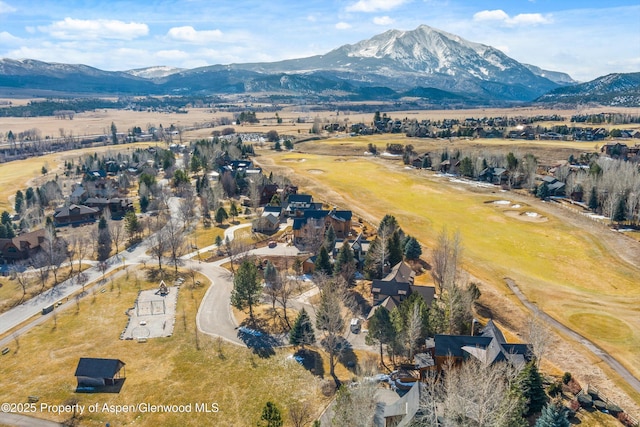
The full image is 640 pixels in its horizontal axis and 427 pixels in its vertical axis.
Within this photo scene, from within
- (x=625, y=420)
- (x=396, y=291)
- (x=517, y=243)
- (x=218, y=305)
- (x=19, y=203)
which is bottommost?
(x=218, y=305)

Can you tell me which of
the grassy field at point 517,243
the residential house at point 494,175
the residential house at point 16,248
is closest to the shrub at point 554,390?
the grassy field at point 517,243

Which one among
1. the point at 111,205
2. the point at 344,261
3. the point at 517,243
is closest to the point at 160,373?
the point at 344,261

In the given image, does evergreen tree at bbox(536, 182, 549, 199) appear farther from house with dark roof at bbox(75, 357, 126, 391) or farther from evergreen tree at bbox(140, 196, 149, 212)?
house with dark roof at bbox(75, 357, 126, 391)

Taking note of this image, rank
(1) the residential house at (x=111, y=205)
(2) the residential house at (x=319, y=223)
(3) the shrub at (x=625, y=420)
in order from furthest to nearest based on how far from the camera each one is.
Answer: (1) the residential house at (x=111, y=205) < (2) the residential house at (x=319, y=223) < (3) the shrub at (x=625, y=420)

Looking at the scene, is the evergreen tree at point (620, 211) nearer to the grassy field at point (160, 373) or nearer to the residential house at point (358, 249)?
the residential house at point (358, 249)

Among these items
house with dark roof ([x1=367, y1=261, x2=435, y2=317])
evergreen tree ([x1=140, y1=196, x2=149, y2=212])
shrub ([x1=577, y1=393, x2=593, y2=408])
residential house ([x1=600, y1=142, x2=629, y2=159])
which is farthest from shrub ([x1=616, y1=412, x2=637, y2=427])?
residential house ([x1=600, y1=142, x2=629, y2=159])

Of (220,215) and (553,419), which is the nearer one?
(553,419)

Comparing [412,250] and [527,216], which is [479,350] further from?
[527,216]
